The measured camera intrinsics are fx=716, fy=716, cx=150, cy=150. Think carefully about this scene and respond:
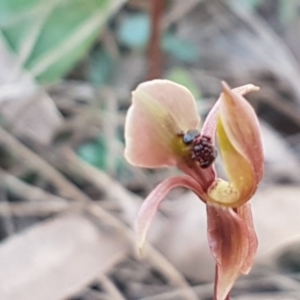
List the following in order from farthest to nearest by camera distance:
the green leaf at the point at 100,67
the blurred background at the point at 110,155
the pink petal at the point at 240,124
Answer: the green leaf at the point at 100,67 < the blurred background at the point at 110,155 < the pink petal at the point at 240,124

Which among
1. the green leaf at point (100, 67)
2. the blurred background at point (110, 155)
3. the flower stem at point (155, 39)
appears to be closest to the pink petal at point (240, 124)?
the blurred background at point (110, 155)

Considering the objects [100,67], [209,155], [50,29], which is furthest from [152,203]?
[100,67]

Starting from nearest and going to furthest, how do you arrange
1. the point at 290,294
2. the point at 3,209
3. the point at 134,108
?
1. the point at 134,108
2. the point at 290,294
3. the point at 3,209

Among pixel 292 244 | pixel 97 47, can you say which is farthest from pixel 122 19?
pixel 292 244

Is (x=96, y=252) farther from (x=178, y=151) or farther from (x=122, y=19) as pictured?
(x=122, y=19)

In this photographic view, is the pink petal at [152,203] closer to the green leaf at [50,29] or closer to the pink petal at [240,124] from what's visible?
the pink petal at [240,124]

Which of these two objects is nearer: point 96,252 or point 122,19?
point 96,252
